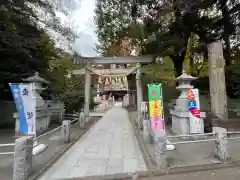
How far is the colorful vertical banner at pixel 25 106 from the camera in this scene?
21.6 feet

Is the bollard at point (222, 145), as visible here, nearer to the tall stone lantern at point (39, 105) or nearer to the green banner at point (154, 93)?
the green banner at point (154, 93)

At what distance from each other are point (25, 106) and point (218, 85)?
7.75m

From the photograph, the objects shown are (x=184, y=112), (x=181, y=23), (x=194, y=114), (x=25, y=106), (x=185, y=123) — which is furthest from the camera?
(x=181, y=23)

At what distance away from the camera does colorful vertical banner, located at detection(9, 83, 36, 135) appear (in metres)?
6.59

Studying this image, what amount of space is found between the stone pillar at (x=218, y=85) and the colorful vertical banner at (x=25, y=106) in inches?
291

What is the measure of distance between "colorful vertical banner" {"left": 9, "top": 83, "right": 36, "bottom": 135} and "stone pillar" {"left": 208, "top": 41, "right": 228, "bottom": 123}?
291 inches

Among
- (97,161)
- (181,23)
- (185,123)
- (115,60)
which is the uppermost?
(181,23)

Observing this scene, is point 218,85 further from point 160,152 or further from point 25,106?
point 25,106

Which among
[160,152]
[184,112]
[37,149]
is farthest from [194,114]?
[37,149]

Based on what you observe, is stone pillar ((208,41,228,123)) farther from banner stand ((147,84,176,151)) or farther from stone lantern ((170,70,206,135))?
banner stand ((147,84,176,151))

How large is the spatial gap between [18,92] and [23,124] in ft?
3.37

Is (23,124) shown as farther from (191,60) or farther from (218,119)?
(191,60)

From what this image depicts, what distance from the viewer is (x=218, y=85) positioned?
30.1 ft

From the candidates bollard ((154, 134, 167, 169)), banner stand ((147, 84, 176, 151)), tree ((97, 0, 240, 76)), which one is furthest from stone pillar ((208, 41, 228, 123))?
bollard ((154, 134, 167, 169))
